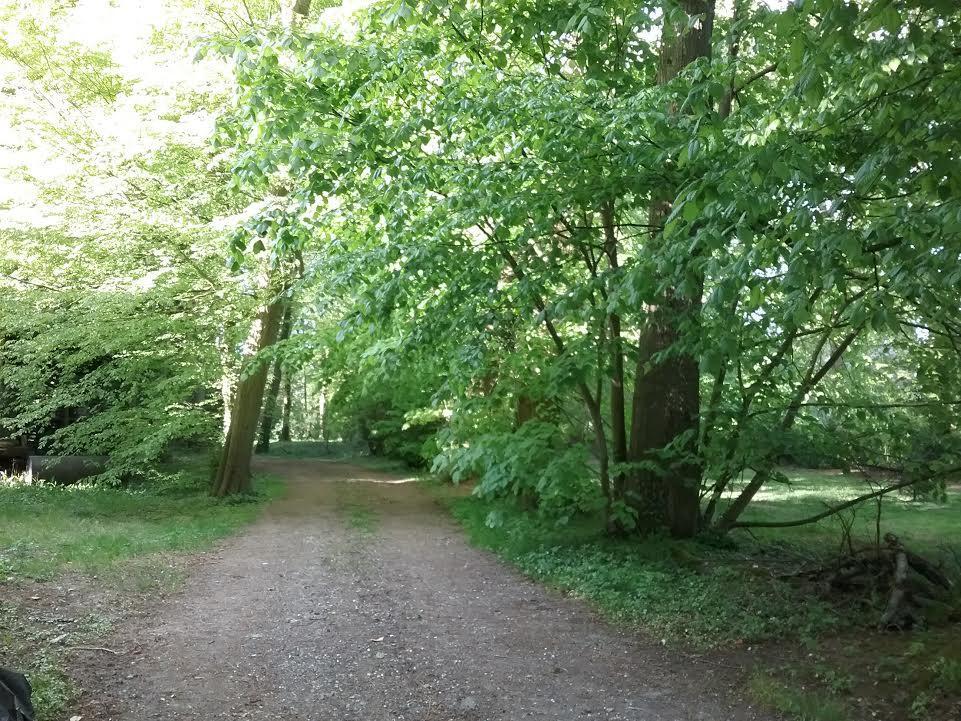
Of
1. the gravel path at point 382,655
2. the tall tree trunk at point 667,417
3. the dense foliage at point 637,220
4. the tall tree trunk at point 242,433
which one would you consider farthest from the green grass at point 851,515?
the tall tree trunk at point 242,433

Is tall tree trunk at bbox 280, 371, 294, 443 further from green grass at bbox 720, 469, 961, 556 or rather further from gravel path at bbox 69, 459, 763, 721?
gravel path at bbox 69, 459, 763, 721

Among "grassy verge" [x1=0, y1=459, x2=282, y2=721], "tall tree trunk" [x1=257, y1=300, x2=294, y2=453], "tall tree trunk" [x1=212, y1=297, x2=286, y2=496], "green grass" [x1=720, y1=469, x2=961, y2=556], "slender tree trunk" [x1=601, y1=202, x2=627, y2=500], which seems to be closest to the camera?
"grassy verge" [x1=0, y1=459, x2=282, y2=721]

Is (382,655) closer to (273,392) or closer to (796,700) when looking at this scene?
(796,700)

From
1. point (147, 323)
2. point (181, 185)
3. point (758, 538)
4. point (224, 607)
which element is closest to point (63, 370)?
point (147, 323)

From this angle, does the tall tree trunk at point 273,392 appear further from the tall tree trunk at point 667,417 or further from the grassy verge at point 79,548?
the tall tree trunk at point 667,417

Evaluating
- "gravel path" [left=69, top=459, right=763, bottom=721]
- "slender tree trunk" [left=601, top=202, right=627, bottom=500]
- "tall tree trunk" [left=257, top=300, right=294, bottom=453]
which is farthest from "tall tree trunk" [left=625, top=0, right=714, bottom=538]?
"tall tree trunk" [left=257, top=300, right=294, bottom=453]

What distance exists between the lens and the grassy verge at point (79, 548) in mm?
5594

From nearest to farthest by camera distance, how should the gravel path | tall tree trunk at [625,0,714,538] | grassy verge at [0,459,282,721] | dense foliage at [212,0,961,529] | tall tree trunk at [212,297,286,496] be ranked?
dense foliage at [212,0,961,529] → the gravel path → grassy verge at [0,459,282,721] → tall tree trunk at [625,0,714,538] → tall tree trunk at [212,297,286,496]

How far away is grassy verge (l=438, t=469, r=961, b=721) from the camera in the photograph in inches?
200

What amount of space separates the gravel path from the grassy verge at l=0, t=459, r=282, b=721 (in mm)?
331

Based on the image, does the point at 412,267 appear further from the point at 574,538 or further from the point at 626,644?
the point at 574,538

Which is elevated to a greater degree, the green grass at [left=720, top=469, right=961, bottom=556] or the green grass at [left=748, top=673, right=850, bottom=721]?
the green grass at [left=720, top=469, right=961, bottom=556]

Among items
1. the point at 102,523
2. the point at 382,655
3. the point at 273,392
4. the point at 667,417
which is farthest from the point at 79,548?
the point at 273,392

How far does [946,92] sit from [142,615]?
710 centimetres
